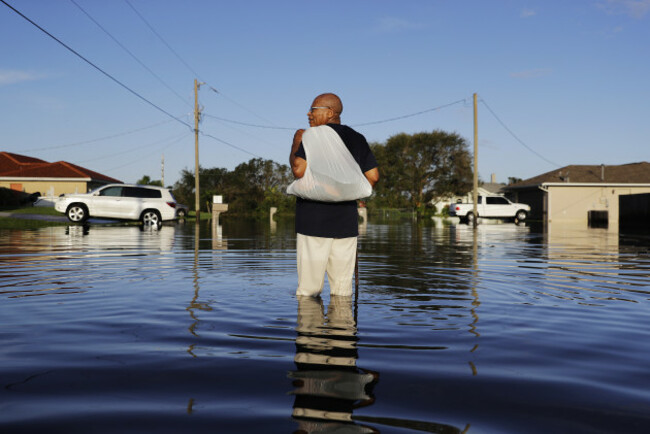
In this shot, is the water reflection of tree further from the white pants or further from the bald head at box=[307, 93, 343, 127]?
the bald head at box=[307, 93, 343, 127]

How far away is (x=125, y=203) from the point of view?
2742 cm

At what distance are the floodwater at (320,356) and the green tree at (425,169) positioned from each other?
2416 inches

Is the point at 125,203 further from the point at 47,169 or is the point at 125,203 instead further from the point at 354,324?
the point at 47,169

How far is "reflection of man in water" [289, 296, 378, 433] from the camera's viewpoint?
97.9 inches

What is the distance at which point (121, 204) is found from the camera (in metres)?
27.3

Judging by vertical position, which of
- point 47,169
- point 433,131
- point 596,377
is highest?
point 433,131

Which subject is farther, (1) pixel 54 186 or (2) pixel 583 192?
(2) pixel 583 192

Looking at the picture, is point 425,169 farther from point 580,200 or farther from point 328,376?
point 328,376

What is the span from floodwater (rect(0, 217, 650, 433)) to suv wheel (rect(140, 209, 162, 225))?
20.8m

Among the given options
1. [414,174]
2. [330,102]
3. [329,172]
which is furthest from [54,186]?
[329,172]

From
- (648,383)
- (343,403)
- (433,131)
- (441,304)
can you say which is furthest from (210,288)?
(433,131)

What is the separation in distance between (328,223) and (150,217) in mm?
24240

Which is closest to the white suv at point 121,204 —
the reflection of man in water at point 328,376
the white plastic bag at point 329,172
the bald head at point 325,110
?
the bald head at point 325,110

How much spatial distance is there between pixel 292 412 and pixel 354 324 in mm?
2046
